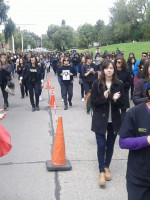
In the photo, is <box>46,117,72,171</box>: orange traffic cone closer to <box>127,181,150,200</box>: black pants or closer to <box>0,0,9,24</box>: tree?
<box>127,181,150,200</box>: black pants

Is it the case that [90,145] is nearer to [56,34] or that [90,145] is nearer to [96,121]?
[96,121]

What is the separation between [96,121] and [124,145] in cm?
198

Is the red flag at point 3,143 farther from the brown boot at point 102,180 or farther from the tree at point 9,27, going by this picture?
the tree at point 9,27

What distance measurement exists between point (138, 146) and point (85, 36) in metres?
126

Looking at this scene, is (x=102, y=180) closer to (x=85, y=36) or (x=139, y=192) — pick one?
(x=139, y=192)

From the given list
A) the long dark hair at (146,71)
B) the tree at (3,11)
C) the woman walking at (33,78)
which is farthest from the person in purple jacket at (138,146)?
the tree at (3,11)

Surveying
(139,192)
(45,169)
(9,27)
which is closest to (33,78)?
(45,169)

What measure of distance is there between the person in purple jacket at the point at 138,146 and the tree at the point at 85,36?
124 meters

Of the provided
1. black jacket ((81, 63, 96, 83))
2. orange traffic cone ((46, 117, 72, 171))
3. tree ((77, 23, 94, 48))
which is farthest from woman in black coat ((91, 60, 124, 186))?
tree ((77, 23, 94, 48))

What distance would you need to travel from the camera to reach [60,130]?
18.9 ft

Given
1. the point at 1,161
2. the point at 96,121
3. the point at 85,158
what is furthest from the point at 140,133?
the point at 1,161

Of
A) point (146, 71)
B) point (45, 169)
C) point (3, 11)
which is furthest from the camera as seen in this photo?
point (3, 11)

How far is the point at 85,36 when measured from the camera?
12638cm

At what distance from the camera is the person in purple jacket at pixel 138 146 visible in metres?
2.88
